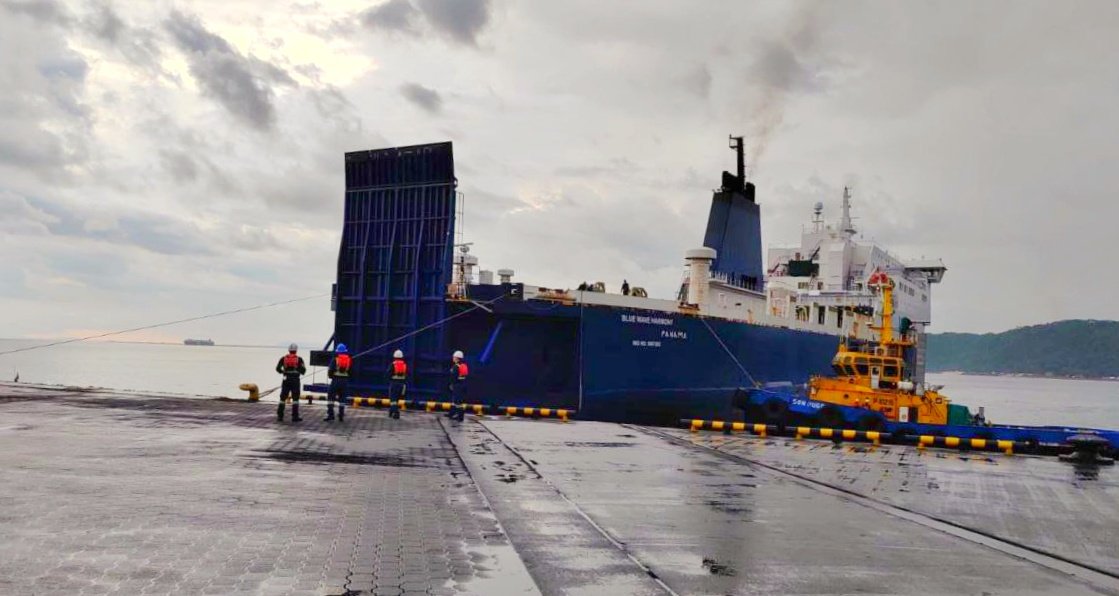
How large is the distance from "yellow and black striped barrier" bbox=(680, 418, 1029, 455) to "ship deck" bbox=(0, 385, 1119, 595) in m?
3.89

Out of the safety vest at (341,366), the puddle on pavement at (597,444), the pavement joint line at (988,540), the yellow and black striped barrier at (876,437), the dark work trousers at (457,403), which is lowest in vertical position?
the pavement joint line at (988,540)

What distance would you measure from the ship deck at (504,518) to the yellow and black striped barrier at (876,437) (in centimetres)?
389

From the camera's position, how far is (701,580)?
20.5 feet

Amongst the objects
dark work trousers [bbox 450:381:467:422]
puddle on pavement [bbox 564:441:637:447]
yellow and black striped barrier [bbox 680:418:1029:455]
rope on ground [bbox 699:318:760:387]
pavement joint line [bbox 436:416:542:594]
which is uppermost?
rope on ground [bbox 699:318:760:387]

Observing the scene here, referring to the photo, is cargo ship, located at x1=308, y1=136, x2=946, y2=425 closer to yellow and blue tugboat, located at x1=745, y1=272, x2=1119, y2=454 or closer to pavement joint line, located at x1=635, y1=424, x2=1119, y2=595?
yellow and blue tugboat, located at x1=745, y1=272, x2=1119, y2=454

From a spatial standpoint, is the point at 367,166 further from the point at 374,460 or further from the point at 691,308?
the point at 374,460

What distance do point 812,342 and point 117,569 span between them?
42.0m

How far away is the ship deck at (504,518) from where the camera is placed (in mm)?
5984

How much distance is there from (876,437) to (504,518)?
15.2 m

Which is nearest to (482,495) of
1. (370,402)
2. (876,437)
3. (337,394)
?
(337,394)

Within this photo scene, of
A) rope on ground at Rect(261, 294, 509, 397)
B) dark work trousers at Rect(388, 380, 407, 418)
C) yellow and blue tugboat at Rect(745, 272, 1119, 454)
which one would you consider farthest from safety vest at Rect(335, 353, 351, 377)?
yellow and blue tugboat at Rect(745, 272, 1119, 454)

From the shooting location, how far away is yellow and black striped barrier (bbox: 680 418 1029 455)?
776 inches

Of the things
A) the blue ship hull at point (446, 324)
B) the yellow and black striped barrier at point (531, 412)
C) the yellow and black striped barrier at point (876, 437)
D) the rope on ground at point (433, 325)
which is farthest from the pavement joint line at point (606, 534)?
the blue ship hull at point (446, 324)

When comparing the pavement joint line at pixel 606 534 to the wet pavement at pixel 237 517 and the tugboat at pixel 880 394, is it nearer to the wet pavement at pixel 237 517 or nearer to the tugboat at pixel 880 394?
the wet pavement at pixel 237 517
